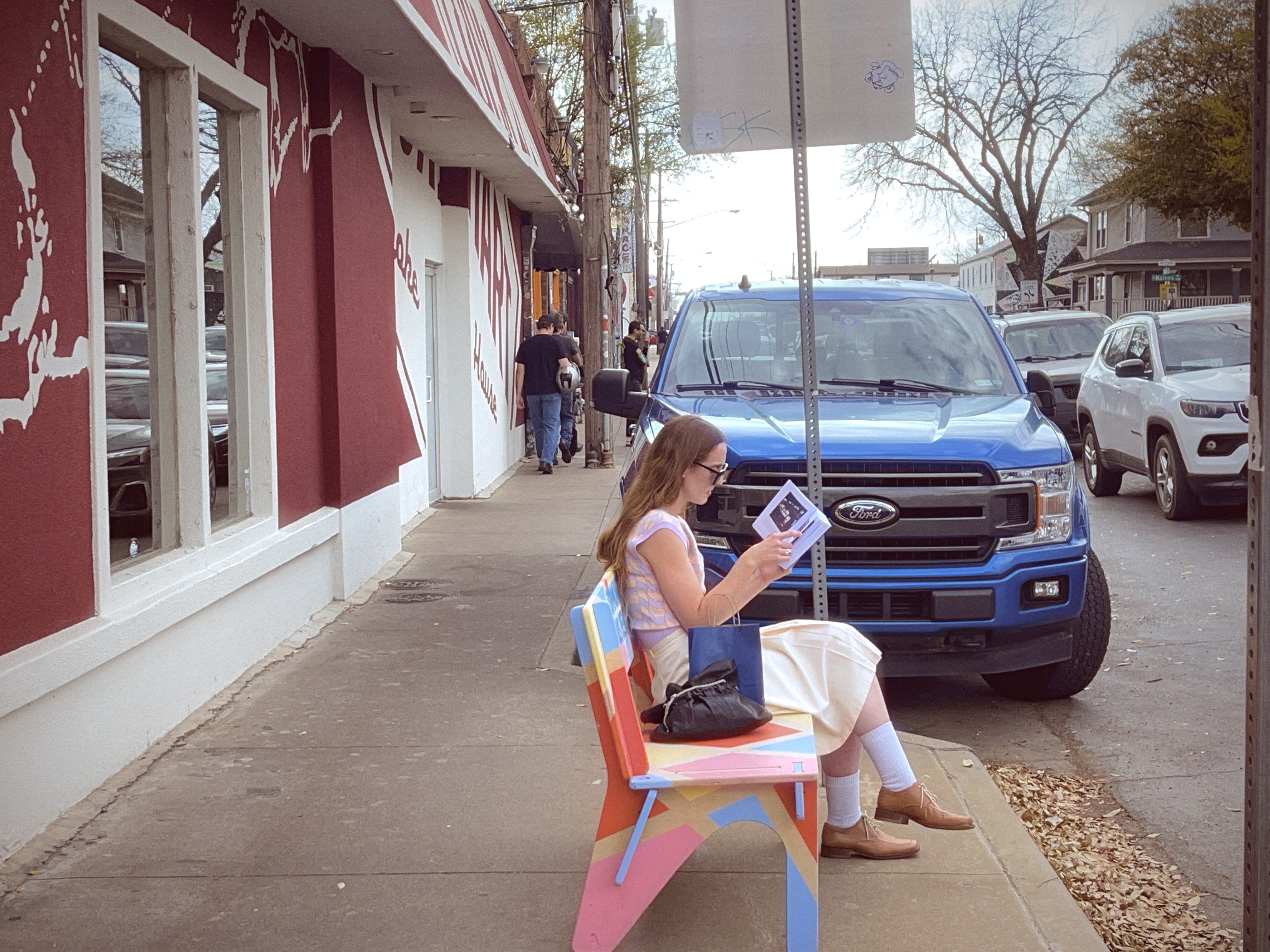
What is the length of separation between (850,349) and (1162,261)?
45.0m

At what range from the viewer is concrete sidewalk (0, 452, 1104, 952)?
378cm

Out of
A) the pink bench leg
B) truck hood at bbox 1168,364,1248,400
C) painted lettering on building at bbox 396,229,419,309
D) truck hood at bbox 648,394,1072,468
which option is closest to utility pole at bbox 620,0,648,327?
Answer: painted lettering on building at bbox 396,229,419,309

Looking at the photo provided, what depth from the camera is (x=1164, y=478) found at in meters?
12.5

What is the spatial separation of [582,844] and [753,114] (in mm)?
2357

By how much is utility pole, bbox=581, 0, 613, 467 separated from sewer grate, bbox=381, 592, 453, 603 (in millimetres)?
8706

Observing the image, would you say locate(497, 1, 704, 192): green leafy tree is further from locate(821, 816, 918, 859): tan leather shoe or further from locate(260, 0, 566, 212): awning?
locate(821, 816, 918, 859): tan leather shoe

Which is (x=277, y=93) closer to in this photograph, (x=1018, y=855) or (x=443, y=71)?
(x=443, y=71)

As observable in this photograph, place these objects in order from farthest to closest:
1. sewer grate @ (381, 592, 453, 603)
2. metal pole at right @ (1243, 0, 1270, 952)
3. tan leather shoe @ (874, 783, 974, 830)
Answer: sewer grate @ (381, 592, 453, 603), tan leather shoe @ (874, 783, 974, 830), metal pole at right @ (1243, 0, 1270, 952)

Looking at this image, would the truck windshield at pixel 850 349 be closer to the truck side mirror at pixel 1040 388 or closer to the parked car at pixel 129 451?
the truck side mirror at pixel 1040 388

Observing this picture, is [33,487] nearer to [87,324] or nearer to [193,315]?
[87,324]

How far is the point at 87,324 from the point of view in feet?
16.5

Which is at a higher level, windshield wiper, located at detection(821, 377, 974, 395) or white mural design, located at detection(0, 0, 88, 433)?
white mural design, located at detection(0, 0, 88, 433)

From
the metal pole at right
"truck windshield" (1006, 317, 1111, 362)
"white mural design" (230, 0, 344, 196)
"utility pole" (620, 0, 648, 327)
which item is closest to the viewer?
the metal pole at right

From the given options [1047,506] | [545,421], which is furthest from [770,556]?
[545,421]
